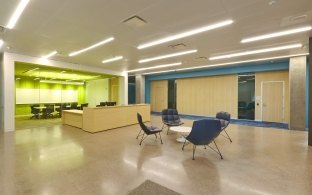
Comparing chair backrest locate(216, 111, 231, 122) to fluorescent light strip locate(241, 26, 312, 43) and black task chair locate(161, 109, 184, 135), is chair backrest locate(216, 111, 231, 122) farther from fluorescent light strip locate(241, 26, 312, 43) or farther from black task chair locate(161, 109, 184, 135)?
fluorescent light strip locate(241, 26, 312, 43)

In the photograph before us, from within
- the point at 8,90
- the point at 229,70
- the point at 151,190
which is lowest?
the point at 151,190

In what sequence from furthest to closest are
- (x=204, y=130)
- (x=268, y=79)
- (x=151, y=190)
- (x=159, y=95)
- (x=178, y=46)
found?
(x=159, y=95) → (x=268, y=79) → (x=178, y=46) → (x=204, y=130) → (x=151, y=190)

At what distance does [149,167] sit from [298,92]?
6.77m

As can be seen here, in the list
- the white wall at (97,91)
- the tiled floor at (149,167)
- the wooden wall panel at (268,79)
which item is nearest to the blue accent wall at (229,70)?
the wooden wall panel at (268,79)

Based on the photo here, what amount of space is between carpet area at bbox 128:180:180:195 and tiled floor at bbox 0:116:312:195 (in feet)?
Result: 0.35

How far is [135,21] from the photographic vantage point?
3.54 metres

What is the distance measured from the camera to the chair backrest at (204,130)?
11.0 ft

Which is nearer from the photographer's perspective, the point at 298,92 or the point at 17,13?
the point at 17,13

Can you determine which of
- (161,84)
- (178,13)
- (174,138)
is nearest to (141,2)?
(178,13)

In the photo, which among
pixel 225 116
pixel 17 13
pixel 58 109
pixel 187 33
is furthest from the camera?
pixel 58 109

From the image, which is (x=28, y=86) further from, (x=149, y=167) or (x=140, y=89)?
(x=149, y=167)

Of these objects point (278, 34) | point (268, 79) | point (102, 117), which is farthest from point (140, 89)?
point (278, 34)

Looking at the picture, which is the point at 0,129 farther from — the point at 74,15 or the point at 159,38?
the point at 159,38

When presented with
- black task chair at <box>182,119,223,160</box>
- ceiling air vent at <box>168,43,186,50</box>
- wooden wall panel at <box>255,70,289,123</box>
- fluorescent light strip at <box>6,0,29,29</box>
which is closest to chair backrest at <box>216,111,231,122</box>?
black task chair at <box>182,119,223,160</box>
